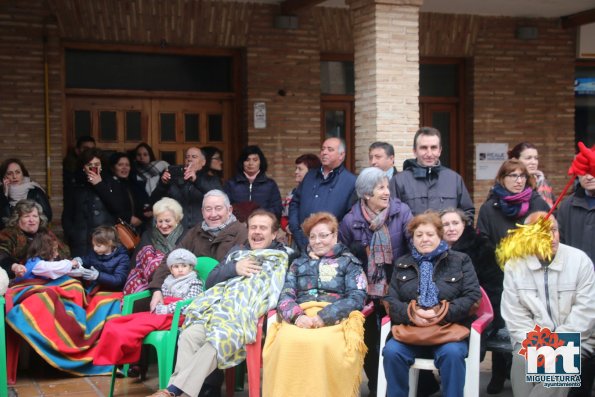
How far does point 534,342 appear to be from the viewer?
18.0ft

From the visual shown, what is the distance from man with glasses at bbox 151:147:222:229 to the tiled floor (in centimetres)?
142

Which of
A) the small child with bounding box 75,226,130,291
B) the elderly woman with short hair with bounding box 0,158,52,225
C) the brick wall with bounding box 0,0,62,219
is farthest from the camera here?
the brick wall with bounding box 0,0,62,219

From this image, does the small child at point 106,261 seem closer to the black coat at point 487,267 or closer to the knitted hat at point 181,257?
the knitted hat at point 181,257

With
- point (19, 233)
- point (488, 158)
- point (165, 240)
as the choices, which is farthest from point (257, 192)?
point (488, 158)

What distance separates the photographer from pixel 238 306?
6086 millimetres

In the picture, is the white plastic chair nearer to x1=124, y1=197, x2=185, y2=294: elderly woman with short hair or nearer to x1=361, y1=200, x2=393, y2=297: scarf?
x1=361, y1=200, x2=393, y2=297: scarf

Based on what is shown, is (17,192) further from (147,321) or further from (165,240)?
(147,321)

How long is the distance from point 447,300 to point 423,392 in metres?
1.03

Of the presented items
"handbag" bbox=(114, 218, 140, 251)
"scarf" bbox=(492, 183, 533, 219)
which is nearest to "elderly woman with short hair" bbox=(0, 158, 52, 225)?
"handbag" bbox=(114, 218, 140, 251)

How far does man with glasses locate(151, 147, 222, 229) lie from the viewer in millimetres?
7984

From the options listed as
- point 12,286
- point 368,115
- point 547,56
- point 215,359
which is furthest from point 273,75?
point 215,359

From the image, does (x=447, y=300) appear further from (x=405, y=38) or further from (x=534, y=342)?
(x=405, y=38)

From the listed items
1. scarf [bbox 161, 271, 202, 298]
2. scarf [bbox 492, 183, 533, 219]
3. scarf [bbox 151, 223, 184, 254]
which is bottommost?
scarf [bbox 161, 271, 202, 298]

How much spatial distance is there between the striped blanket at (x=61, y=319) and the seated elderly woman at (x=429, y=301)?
8.23 ft
